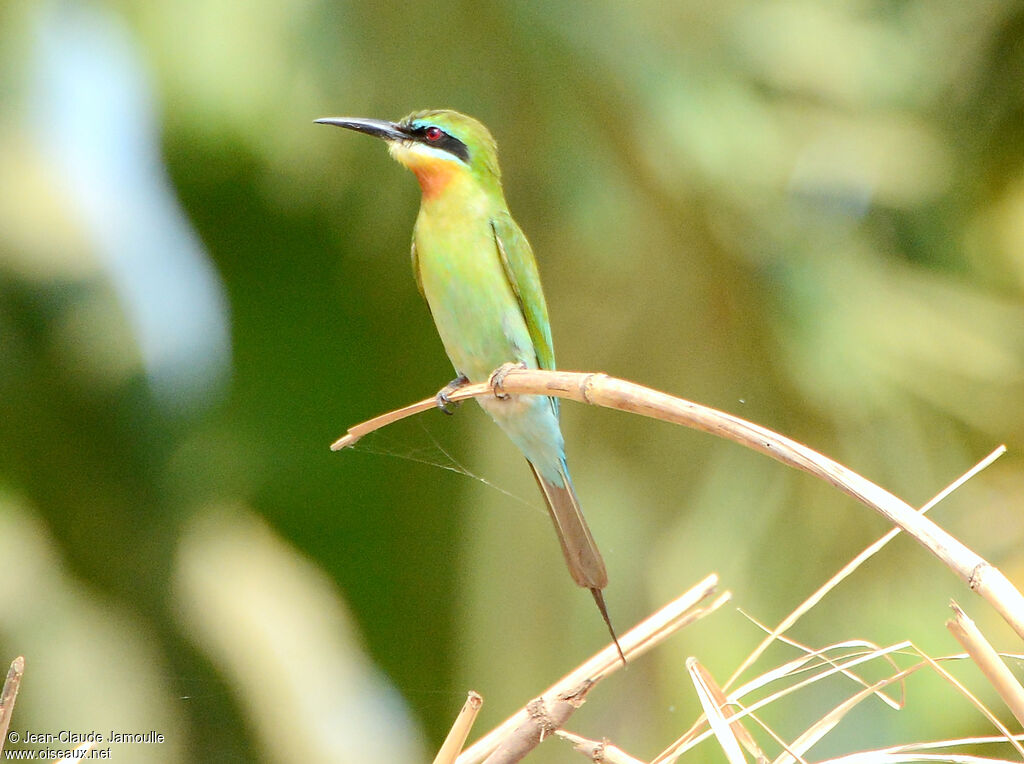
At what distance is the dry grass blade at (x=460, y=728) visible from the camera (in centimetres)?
78

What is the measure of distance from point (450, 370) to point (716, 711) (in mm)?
2473

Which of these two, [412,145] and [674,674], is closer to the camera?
[412,145]

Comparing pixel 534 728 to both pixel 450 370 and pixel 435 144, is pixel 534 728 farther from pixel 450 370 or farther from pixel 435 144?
pixel 450 370

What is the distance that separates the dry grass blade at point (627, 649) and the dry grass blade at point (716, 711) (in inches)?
1.9

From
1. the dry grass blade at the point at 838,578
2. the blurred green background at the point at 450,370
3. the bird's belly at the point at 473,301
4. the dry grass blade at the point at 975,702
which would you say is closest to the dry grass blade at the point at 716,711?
the dry grass blade at the point at 838,578

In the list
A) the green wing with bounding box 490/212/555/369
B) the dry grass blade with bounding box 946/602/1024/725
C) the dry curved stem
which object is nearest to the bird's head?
the green wing with bounding box 490/212/555/369

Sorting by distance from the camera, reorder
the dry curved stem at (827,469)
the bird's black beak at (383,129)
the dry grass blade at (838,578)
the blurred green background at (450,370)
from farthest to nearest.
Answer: the blurred green background at (450,370) < the bird's black beak at (383,129) < the dry grass blade at (838,578) < the dry curved stem at (827,469)

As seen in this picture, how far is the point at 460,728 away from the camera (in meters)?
0.79

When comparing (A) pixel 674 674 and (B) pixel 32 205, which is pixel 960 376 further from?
(B) pixel 32 205

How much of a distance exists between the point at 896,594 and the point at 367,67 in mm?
2242

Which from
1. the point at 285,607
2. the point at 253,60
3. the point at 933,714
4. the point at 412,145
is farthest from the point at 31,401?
the point at 933,714

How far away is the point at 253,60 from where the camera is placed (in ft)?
9.64

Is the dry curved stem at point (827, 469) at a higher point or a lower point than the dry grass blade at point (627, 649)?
→ higher

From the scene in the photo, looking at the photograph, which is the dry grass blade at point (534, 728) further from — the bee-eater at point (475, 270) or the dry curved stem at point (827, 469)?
the bee-eater at point (475, 270)
